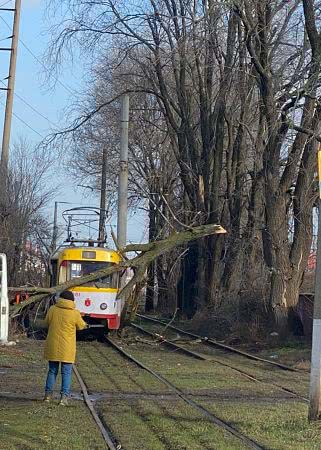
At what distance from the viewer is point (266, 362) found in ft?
68.0

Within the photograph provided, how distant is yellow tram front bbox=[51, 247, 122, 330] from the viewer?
25141 millimetres

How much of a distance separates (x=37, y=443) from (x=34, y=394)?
3974mm

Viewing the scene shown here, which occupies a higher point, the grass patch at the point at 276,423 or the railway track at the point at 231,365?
the grass patch at the point at 276,423

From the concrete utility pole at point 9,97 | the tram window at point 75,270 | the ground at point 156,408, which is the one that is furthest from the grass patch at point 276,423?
the concrete utility pole at point 9,97

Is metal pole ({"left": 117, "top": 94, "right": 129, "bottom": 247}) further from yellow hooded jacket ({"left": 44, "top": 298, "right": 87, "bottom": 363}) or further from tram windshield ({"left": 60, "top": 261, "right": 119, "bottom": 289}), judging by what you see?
yellow hooded jacket ({"left": 44, "top": 298, "right": 87, "bottom": 363})

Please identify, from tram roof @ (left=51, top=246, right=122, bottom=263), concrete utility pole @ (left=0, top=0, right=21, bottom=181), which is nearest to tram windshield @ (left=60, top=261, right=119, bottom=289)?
tram roof @ (left=51, top=246, right=122, bottom=263)

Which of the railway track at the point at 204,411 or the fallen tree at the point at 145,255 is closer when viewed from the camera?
the railway track at the point at 204,411

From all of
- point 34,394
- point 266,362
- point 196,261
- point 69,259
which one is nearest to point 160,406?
point 34,394

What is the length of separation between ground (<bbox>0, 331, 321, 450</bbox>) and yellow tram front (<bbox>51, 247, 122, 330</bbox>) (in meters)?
5.20

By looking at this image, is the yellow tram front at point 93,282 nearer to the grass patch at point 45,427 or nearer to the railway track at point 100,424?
the railway track at point 100,424

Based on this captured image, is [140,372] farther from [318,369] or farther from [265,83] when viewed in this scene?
[265,83]

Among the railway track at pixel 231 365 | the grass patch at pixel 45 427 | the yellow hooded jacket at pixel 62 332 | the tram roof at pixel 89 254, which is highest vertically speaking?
the tram roof at pixel 89 254

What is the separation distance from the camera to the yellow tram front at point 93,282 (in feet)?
82.5

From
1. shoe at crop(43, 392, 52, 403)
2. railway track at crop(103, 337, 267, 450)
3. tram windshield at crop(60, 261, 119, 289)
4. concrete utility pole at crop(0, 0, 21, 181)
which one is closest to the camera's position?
railway track at crop(103, 337, 267, 450)
